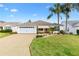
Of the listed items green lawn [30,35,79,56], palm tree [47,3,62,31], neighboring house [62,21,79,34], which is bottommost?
green lawn [30,35,79,56]

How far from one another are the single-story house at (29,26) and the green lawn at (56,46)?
150 mm

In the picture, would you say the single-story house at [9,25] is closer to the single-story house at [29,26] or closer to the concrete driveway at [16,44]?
the single-story house at [29,26]

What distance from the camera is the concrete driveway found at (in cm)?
629

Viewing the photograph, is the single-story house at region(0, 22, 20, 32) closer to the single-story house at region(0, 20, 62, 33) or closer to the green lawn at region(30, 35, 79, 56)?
the single-story house at region(0, 20, 62, 33)

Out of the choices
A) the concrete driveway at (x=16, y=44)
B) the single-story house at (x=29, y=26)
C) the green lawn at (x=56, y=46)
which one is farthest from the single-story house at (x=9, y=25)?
the green lawn at (x=56, y=46)

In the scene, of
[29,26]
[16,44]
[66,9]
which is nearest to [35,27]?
[29,26]

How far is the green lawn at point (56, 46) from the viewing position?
247 inches

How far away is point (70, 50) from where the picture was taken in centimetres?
628

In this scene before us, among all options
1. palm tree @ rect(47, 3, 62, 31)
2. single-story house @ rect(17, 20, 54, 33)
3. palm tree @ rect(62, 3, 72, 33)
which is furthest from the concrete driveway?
palm tree @ rect(62, 3, 72, 33)

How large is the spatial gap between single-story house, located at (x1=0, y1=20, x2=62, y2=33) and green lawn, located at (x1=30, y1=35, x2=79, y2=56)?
0.15m

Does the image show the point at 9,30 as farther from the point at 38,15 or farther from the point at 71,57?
the point at 71,57

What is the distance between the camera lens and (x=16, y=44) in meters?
6.34

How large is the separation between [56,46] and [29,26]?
46 cm

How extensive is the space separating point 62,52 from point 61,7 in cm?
60
